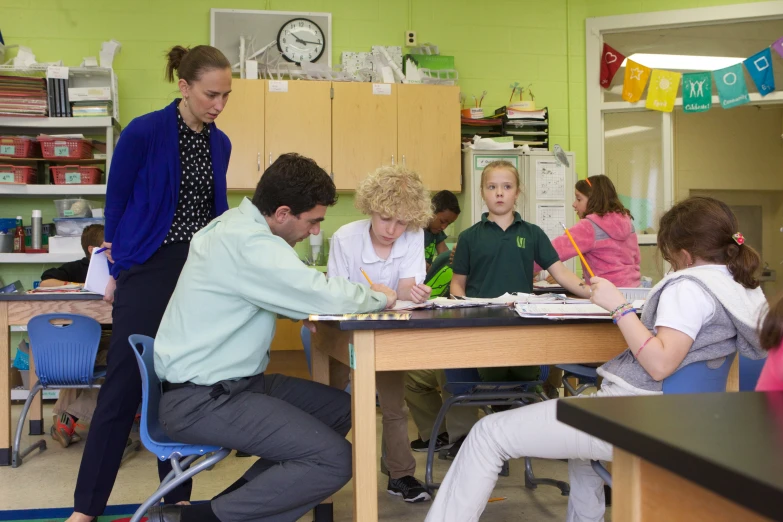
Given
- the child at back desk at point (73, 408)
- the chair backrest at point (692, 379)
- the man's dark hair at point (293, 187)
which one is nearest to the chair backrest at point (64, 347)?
the child at back desk at point (73, 408)

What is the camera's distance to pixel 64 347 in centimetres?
326

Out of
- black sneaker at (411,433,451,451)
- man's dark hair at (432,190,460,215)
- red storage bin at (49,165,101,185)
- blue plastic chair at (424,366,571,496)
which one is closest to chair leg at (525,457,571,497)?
blue plastic chair at (424,366,571,496)

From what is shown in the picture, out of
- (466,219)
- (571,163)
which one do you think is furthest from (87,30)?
(571,163)

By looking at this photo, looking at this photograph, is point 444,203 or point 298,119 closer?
point 444,203

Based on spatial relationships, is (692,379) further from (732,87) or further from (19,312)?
(732,87)

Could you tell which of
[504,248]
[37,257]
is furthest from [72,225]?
[504,248]

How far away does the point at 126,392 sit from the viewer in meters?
2.26

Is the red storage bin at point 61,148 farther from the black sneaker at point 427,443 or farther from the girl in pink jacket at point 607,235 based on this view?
the girl in pink jacket at point 607,235

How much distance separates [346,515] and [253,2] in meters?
4.00

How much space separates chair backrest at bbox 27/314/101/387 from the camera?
128 inches

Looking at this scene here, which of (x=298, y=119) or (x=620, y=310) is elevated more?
(x=298, y=119)

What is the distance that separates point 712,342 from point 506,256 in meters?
1.34

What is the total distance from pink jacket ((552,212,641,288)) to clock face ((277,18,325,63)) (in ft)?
8.23

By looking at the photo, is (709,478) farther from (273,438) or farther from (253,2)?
(253,2)
